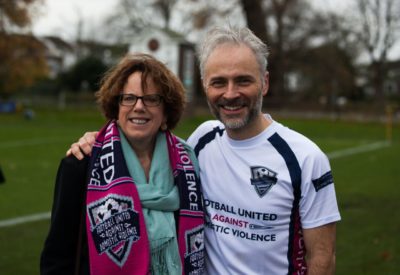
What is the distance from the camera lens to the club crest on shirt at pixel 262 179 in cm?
295

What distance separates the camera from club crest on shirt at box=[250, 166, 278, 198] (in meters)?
2.95

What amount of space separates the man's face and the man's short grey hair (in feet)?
0.07

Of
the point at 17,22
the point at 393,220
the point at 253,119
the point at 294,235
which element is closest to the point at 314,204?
the point at 294,235

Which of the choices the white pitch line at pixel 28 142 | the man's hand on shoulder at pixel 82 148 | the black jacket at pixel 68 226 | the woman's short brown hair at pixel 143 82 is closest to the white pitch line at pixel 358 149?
the white pitch line at pixel 28 142

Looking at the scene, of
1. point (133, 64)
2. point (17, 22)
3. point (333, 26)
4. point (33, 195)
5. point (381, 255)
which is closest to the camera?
point (133, 64)

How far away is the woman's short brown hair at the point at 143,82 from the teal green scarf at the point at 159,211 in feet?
0.80

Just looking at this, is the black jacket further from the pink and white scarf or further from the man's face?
Answer: the man's face

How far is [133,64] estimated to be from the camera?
311 cm

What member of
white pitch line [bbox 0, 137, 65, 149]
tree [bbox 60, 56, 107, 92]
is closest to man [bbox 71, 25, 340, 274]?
white pitch line [bbox 0, 137, 65, 149]

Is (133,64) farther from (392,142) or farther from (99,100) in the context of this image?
(392,142)

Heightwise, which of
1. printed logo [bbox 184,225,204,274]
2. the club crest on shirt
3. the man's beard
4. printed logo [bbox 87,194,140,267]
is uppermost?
the man's beard

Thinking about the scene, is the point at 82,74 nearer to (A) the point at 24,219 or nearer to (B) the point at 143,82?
(A) the point at 24,219

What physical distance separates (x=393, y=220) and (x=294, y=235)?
6525 millimetres

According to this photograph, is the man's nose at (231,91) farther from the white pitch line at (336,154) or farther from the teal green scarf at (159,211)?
the white pitch line at (336,154)
